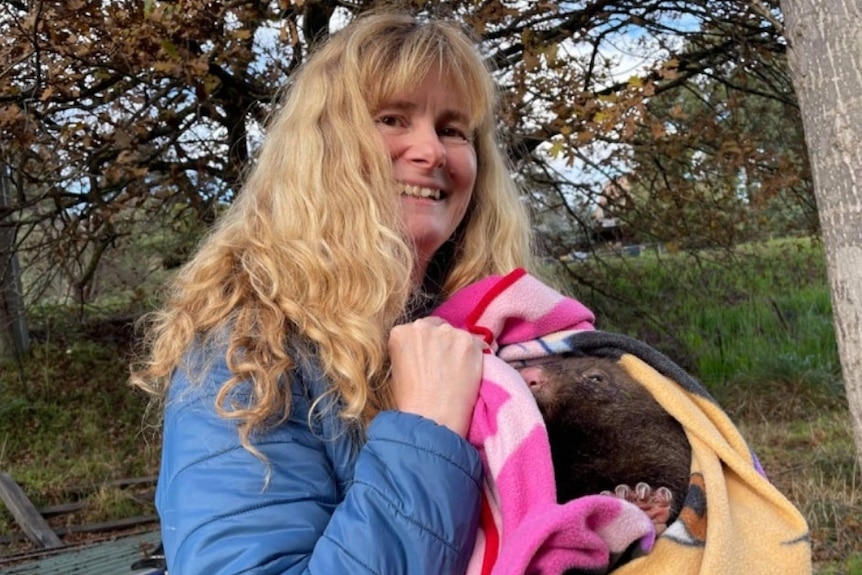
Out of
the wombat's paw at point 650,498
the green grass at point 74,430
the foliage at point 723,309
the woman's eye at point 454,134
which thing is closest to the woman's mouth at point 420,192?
the woman's eye at point 454,134

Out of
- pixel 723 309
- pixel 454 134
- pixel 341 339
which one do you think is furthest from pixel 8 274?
pixel 723 309

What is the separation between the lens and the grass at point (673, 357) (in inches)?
279

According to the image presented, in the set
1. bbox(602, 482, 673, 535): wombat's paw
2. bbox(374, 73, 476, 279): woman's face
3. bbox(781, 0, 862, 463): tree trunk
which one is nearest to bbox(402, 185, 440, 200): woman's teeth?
bbox(374, 73, 476, 279): woman's face

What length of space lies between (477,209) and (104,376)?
306 inches

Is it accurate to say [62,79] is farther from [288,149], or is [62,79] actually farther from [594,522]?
[594,522]

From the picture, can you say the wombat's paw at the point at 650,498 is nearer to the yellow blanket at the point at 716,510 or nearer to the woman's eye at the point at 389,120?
the yellow blanket at the point at 716,510

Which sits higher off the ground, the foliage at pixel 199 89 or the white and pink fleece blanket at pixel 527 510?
Result: the foliage at pixel 199 89

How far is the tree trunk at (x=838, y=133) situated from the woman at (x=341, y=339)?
3.92 ft

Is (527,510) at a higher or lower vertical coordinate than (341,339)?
lower

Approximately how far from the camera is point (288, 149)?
169 cm

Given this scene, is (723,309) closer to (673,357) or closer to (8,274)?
(673,357)

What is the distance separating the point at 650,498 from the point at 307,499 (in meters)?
0.55

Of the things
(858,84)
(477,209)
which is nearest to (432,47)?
(477,209)

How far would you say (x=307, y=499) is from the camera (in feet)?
3.96
